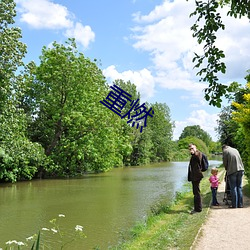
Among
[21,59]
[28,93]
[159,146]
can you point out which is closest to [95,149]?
[28,93]

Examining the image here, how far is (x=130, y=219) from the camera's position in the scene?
10.7 meters

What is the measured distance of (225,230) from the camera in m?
7.32

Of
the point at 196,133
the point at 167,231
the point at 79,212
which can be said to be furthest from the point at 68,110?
the point at 196,133

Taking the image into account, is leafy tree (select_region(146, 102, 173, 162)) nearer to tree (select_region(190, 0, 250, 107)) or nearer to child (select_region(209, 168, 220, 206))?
→ child (select_region(209, 168, 220, 206))

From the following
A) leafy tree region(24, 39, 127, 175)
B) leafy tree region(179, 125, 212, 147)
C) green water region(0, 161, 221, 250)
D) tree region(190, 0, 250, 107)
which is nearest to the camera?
tree region(190, 0, 250, 107)

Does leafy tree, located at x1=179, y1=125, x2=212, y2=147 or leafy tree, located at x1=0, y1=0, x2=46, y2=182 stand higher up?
leafy tree, located at x1=179, y1=125, x2=212, y2=147

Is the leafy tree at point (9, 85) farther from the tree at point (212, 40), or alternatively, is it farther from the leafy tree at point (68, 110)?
the tree at point (212, 40)

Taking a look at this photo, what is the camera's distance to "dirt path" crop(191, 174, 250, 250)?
248 inches

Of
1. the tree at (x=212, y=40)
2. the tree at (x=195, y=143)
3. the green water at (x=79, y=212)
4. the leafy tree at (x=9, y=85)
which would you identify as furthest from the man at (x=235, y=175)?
the tree at (x=195, y=143)

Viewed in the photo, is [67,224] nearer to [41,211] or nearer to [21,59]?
[41,211]

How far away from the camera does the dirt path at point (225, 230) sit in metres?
6.29

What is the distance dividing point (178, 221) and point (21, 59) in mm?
14965

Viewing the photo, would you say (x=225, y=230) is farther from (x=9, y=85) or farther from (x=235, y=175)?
(x=9, y=85)

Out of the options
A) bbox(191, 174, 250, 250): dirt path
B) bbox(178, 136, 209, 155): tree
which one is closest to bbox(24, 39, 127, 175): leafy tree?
bbox(191, 174, 250, 250): dirt path
